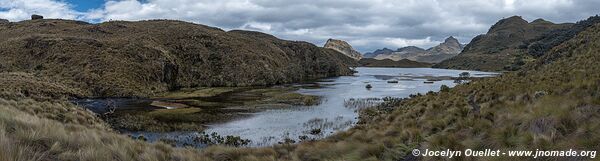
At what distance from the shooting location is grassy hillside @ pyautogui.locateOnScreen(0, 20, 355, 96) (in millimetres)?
62812

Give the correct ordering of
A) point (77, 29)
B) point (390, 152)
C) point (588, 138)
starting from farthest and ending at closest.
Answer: point (77, 29)
point (390, 152)
point (588, 138)

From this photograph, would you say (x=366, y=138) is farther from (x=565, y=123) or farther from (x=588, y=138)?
(x=588, y=138)

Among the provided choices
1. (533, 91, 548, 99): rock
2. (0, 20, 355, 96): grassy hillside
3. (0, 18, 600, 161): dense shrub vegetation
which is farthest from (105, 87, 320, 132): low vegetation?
(533, 91, 548, 99): rock

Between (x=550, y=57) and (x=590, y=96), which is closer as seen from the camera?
(x=590, y=96)

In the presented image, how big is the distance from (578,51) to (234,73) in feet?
219

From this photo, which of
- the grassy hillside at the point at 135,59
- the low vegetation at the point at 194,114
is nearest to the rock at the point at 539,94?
the low vegetation at the point at 194,114

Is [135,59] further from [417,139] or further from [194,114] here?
[417,139]

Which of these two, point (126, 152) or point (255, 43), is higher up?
point (255, 43)

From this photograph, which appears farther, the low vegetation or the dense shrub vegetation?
the low vegetation

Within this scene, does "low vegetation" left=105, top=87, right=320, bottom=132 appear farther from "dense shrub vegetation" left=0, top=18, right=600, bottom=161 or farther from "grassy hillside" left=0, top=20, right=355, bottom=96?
"dense shrub vegetation" left=0, top=18, right=600, bottom=161

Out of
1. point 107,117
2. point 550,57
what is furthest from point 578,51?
point 107,117

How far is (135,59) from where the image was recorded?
7331 centimetres

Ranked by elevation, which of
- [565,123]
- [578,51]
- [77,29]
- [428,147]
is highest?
[77,29]

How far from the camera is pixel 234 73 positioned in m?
86.1
